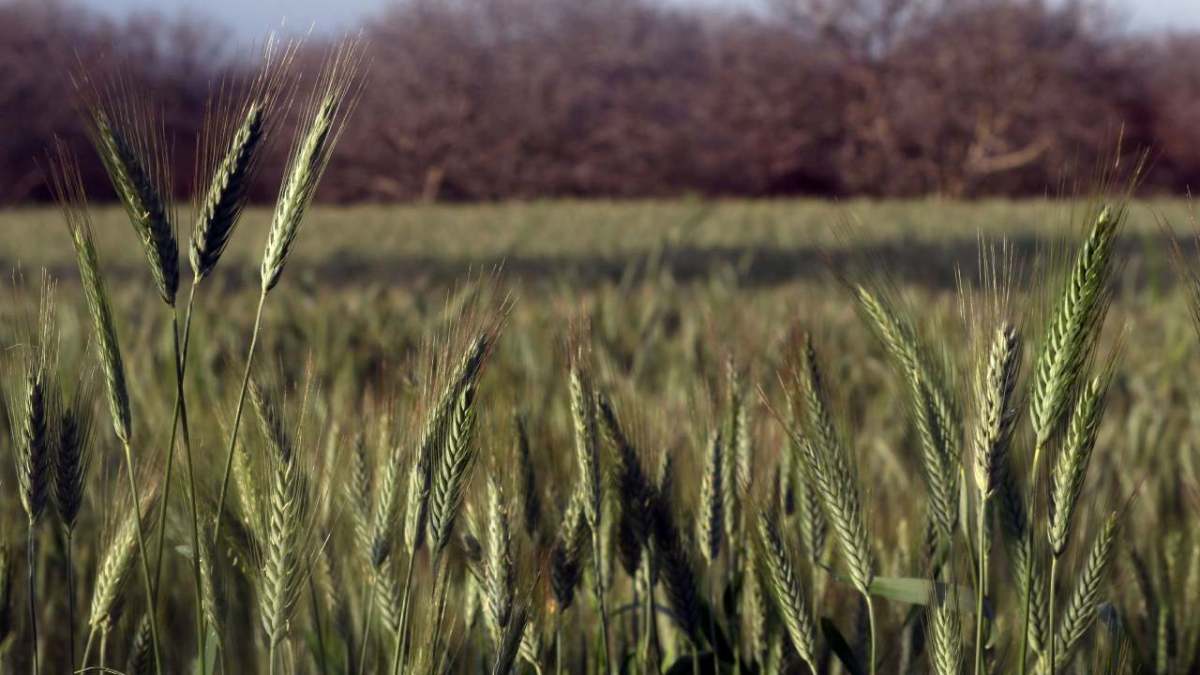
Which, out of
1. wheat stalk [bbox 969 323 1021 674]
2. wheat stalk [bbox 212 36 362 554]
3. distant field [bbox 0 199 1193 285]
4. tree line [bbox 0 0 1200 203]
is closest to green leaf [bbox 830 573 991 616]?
wheat stalk [bbox 969 323 1021 674]

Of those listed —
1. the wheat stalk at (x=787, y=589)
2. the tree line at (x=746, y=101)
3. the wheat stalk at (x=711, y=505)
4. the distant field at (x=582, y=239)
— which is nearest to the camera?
the wheat stalk at (x=787, y=589)

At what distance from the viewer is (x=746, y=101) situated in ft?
75.8

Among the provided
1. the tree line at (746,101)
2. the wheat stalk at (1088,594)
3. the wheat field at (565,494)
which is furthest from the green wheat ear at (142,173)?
the tree line at (746,101)

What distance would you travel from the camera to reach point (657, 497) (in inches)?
31.6

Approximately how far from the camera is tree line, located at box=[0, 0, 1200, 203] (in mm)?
21047

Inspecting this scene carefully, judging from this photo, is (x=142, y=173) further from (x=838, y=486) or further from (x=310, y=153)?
(x=838, y=486)

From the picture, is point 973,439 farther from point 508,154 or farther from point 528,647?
point 508,154

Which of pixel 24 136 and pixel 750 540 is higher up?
pixel 24 136

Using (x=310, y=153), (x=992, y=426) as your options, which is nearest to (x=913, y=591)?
(x=992, y=426)

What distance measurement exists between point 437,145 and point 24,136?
7.13m

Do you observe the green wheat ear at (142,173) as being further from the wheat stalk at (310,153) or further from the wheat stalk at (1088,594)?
the wheat stalk at (1088,594)

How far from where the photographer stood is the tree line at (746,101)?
21047 millimetres

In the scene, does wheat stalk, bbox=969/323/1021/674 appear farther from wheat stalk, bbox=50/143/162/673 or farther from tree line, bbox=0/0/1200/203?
tree line, bbox=0/0/1200/203

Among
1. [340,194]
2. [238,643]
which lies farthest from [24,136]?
[238,643]
